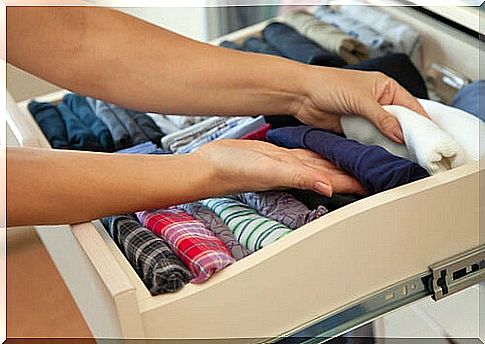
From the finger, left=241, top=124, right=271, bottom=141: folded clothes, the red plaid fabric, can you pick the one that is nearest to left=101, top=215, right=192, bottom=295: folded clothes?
the red plaid fabric

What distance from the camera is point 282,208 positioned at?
0.78m

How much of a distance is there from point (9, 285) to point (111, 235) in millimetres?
685

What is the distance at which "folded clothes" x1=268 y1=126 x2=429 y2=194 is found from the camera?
2.47 ft

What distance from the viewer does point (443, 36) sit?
1072 mm

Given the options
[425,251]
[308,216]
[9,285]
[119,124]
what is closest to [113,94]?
[119,124]

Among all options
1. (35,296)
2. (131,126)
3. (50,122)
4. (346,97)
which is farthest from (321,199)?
(35,296)

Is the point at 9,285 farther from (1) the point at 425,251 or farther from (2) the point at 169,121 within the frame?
(1) the point at 425,251

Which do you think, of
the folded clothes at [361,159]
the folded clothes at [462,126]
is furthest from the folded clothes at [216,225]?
the folded clothes at [462,126]

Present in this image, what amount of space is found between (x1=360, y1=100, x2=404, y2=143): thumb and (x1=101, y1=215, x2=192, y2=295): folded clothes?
27 cm

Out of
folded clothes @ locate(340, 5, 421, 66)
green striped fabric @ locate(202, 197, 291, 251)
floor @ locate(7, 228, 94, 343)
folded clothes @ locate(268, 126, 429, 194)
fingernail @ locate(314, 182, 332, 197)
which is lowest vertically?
floor @ locate(7, 228, 94, 343)

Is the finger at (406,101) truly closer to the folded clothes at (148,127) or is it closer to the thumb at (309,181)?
the thumb at (309,181)

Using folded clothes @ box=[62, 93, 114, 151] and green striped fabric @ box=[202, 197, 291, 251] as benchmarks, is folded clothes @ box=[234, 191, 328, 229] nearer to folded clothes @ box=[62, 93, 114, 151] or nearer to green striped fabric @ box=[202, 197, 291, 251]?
green striped fabric @ box=[202, 197, 291, 251]

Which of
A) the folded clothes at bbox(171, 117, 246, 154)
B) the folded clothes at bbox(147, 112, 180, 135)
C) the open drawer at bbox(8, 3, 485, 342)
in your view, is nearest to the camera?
the open drawer at bbox(8, 3, 485, 342)

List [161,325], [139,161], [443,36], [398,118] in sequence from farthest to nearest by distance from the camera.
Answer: [443,36]
[398,118]
[139,161]
[161,325]
